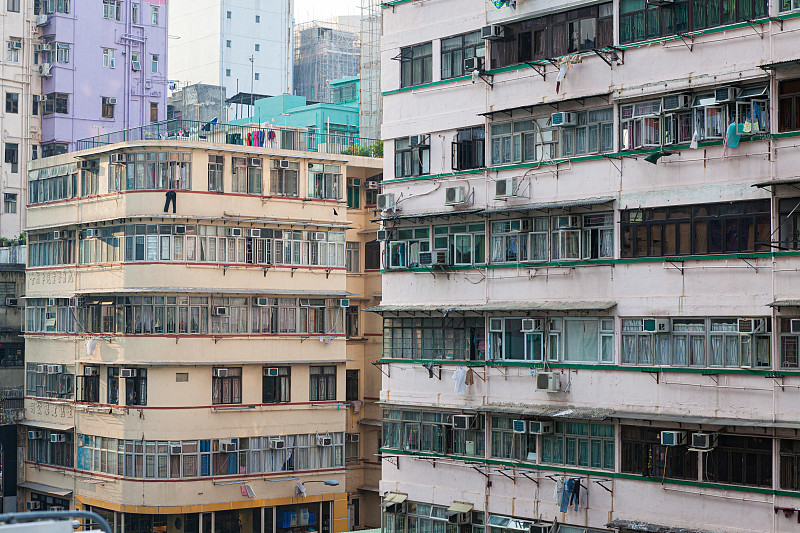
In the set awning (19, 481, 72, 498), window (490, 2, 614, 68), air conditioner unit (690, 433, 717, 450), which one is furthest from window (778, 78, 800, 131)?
awning (19, 481, 72, 498)

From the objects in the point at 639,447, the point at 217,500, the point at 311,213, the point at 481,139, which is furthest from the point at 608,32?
the point at 217,500

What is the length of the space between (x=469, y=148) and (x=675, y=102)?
5500 mm

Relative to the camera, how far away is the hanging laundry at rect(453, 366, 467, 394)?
2730 cm

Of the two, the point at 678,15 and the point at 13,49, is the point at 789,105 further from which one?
the point at 13,49

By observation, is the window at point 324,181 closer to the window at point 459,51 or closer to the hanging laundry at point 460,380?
the window at point 459,51

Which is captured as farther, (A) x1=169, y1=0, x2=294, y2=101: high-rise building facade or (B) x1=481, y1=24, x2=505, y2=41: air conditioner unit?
(A) x1=169, y1=0, x2=294, y2=101: high-rise building facade

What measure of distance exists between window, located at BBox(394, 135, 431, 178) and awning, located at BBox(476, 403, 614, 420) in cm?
592

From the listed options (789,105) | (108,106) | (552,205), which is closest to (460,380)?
(552,205)

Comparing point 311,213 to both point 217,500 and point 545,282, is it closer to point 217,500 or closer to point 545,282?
point 217,500

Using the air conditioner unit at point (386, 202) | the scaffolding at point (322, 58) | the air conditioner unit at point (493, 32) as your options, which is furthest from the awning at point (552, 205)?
the scaffolding at point (322, 58)

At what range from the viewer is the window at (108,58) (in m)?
55.8

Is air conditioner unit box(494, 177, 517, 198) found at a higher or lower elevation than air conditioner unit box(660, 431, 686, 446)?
higher

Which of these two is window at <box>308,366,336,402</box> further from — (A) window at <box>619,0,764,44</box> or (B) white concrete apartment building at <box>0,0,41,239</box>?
(B) white concrete apartment building at <box>0,0,41,239</box>

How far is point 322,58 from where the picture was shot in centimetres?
7888
